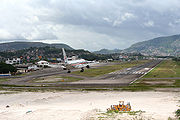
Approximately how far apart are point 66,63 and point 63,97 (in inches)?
2343

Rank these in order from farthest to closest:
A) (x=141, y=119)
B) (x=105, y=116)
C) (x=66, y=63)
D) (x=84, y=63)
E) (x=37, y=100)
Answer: (x=84, y=63)
(x=66, y=63)
(x=37, y=100)
(x=105, y=116)
(x=141, y=119)

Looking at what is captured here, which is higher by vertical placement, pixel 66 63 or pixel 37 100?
pixel 66 63

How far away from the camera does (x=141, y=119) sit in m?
24.2

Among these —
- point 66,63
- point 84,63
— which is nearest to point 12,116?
point 66,63

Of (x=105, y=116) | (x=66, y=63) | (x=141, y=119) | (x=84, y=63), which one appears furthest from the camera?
(x=84, y=63)

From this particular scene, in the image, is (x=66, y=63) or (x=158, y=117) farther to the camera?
(x=66, y=63)

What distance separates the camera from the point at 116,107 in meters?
30.7

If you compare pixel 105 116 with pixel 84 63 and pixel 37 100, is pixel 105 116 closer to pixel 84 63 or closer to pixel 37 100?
pixel 37 100

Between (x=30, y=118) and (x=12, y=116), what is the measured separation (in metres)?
4.21

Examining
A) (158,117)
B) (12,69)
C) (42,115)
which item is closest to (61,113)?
(42,115)

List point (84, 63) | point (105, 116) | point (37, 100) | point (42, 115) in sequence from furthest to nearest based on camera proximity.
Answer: point (84, 63) < point (37, 100) < point (42, 115) < point (105, 116)

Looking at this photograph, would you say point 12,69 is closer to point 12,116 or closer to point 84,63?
point 84,63

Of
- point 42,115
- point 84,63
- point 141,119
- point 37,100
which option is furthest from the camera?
point 84,63

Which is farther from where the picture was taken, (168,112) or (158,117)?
(168,112)
